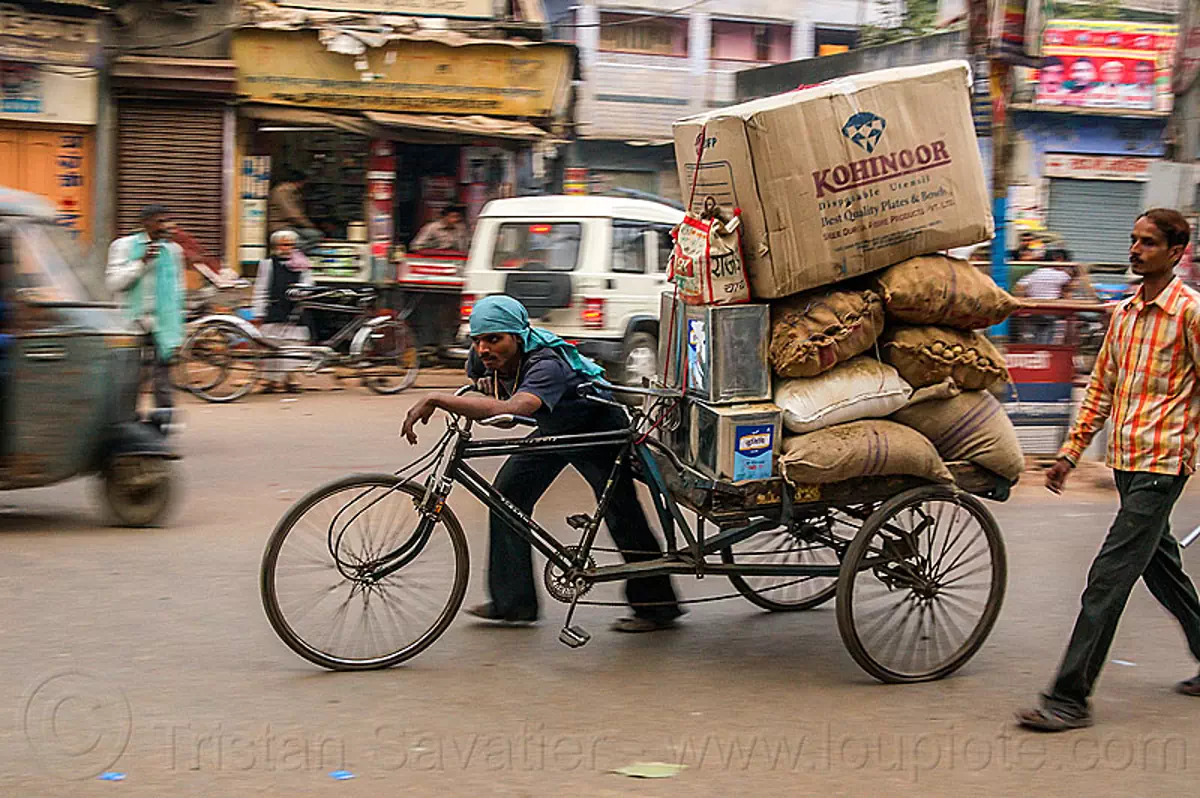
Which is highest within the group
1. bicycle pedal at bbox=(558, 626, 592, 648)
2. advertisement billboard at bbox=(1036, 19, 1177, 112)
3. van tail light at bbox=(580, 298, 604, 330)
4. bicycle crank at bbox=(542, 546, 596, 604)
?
advertisement billboard at bbox=(1036, 19, 1177, 112)

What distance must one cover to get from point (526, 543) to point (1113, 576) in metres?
2.13

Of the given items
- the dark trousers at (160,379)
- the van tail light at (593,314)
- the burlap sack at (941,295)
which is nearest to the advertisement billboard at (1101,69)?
the van tail light at (593,314)

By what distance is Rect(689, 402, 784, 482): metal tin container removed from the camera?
459 cm

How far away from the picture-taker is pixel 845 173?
4793mm

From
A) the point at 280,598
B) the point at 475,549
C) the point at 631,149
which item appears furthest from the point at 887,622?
the point at 631,149

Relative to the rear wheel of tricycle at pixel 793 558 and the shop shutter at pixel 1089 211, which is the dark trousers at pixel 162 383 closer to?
the rear wheel of tricycle at pixel 793 558

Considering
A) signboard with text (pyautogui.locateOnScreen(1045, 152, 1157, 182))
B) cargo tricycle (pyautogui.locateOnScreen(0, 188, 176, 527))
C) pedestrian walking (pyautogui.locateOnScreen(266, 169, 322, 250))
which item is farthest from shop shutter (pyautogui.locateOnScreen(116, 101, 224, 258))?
signboard with text (pyautogui.locateOnScreen(1045, 152, 1157, 182))

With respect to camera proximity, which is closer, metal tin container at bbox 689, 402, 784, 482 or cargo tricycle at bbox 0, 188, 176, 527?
metal tin container at bbox 689, 402, 784, 482

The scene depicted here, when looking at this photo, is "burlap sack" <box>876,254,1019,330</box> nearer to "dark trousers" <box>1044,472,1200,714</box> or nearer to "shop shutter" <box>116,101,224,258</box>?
"dark trousers" <box>1044,472,1200,714</box>

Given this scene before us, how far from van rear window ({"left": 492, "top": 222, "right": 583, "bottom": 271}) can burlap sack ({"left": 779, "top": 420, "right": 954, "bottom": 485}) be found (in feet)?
26.6

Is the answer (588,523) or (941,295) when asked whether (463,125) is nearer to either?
(588,523)

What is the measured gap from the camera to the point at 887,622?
194 inches

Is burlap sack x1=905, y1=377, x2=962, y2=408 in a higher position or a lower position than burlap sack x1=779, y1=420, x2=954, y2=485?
higher

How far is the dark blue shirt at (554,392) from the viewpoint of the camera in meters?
4.89
